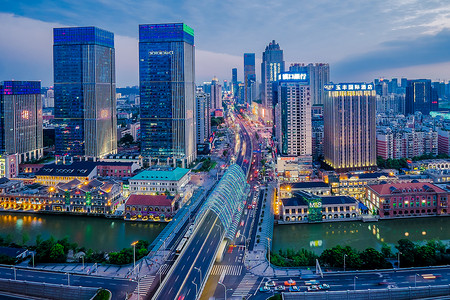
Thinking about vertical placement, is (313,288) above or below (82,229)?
below

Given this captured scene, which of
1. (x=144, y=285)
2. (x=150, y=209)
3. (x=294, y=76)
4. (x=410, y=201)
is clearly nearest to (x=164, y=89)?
(x=294, y=76)

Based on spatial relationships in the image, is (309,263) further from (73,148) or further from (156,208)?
(73,148)

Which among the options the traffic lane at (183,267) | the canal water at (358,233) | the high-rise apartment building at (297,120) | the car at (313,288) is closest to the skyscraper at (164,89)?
the high-rise apartment building at (297,120)

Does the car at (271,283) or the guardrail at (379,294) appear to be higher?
the car at (271,283)

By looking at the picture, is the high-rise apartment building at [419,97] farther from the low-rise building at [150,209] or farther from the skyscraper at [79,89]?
the low-rise building at [150,209]

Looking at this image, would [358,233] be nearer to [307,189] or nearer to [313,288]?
[307,189]

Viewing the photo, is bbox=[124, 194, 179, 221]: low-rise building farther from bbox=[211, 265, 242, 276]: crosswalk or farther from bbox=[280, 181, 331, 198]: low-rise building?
bbox=[211, 265, 242, 276]: crosswalk

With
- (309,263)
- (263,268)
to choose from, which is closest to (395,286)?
(309,263)
